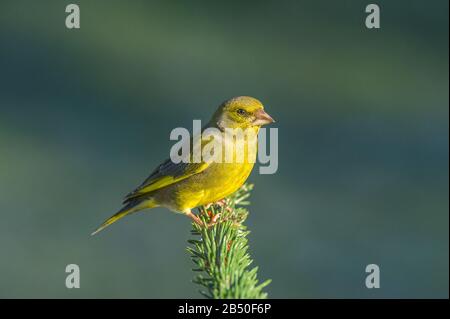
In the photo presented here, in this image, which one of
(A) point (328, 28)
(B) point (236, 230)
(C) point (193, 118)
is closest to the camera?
(B) point (236, 230)

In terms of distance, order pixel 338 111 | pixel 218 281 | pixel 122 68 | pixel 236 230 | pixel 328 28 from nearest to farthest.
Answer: pixel 218 281 < pixel 236 230 < pixel 338 111 < pixel 122 68 < pixel 328 28

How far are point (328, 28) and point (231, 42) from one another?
109cm

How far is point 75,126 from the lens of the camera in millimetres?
6688

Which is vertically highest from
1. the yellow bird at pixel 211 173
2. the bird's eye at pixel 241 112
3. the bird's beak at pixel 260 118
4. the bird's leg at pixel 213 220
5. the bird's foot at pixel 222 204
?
the bird's eye at pixel 241 112

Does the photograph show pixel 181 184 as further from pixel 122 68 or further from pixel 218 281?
pixel 122 68

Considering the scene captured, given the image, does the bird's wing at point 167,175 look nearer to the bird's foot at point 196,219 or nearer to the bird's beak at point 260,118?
the bird's foot at point 196,219

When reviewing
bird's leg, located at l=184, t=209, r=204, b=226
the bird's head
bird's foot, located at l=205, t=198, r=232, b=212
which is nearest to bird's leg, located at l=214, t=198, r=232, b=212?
bird's foot, located at l=205, t=198, r=232, b=212

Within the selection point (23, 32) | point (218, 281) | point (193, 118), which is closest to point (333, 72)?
point (193, 118)

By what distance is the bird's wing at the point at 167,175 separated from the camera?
9.73 ft

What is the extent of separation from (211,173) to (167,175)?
21 centimetres

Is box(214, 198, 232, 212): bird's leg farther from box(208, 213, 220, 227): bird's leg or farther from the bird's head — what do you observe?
the bird's head

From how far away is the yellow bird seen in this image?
2.85m

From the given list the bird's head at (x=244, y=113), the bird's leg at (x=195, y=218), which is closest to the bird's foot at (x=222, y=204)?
the bird's leg at (x=195, y=218)

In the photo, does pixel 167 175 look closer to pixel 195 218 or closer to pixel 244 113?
pixel 195 218
